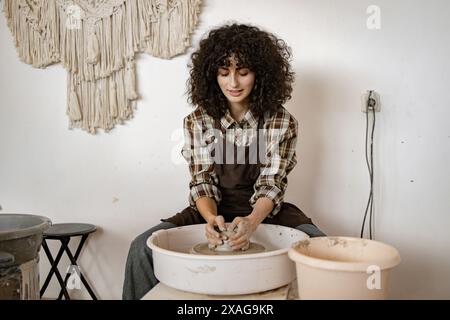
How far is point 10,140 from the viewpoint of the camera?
1.81 meters

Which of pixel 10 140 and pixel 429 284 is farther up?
pixel 10 140

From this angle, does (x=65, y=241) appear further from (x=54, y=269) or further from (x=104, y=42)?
(x=104, y=42)

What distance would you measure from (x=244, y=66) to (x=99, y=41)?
652 millimetres

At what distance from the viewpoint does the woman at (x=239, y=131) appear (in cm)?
132

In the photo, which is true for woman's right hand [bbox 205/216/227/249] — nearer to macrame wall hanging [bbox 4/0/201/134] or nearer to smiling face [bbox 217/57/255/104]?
smiling face [bbox 217/57/255/104]

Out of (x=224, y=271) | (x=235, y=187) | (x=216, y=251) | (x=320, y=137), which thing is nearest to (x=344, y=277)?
(x=224, y=271)

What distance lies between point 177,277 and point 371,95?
38.6 inches

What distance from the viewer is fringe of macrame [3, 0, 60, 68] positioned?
1.69 metres

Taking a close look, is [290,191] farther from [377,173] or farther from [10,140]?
[10,140]

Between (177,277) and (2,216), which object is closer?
(177,277)
